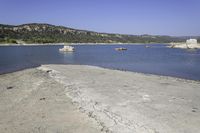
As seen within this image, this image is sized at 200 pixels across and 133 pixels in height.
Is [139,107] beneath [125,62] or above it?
above

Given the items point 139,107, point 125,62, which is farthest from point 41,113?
point 125,62

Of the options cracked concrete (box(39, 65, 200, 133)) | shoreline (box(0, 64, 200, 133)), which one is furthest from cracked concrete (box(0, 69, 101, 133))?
cracked concrete (box(39, 65, 200, 133))

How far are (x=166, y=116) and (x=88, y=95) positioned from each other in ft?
22.7

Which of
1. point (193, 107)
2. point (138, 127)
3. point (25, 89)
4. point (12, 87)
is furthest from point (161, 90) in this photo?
point (12, 87)

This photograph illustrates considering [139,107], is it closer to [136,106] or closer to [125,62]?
[136,106]

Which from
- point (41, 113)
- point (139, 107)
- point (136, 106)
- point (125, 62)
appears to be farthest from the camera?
point (125, 62)

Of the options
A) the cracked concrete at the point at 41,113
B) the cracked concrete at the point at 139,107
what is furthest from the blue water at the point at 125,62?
the cracked concrete at the point at 41,113

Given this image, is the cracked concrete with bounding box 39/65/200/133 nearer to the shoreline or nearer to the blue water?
the shoreline

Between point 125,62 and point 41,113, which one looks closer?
point 41,113

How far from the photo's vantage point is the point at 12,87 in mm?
25453

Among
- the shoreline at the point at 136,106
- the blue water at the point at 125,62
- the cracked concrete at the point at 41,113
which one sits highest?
the shoreline at the point at 136,106

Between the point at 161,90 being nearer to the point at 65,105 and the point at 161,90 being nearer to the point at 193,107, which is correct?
the point at 193,107

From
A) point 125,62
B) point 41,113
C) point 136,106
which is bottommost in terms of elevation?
point 125,62

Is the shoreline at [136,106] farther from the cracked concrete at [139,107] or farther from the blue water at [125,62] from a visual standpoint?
the blue water at [125,62]
